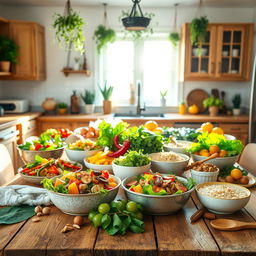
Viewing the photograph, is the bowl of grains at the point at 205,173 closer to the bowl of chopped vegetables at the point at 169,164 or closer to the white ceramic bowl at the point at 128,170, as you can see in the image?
the bowl of chopped vegetables at the point at 169,164

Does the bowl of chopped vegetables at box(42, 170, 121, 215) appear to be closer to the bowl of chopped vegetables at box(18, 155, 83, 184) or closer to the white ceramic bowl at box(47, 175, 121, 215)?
the white ceramic bowl at box(47, 175, 121, 215)

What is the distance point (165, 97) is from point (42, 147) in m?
3.24

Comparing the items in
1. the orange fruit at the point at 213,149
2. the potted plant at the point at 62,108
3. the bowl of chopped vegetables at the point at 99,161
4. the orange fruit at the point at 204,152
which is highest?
the potted plant at the point at 62,108

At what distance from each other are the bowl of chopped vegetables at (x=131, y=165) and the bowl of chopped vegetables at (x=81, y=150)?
429 mm

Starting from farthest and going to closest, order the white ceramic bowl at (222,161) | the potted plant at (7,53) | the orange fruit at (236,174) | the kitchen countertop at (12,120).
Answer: the potted plant at (7,53), the kitchen countertop at (12,120), the white ceramic bowl at (222,161), the orange fruit at (236,174)

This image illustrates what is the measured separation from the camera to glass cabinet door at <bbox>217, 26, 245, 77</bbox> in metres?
4.34

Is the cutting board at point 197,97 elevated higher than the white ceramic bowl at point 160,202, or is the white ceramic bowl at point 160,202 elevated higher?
the cutting board at point 197,97

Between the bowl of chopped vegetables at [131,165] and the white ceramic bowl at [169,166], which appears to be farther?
the white ceramic bowl at [169,166]

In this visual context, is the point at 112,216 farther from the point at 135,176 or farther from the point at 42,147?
the point at 42,147

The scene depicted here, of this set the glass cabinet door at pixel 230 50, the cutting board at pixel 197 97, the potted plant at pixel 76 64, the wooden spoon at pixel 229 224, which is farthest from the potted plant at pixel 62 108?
the wooden spoon at pixel 229 224

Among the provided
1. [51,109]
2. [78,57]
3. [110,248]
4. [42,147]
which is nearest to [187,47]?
[78,57]

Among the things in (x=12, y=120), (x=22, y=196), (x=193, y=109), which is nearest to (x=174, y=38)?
(x=193, y=109)

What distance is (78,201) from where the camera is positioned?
1253 millimetres

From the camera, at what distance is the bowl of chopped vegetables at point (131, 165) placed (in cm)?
158
